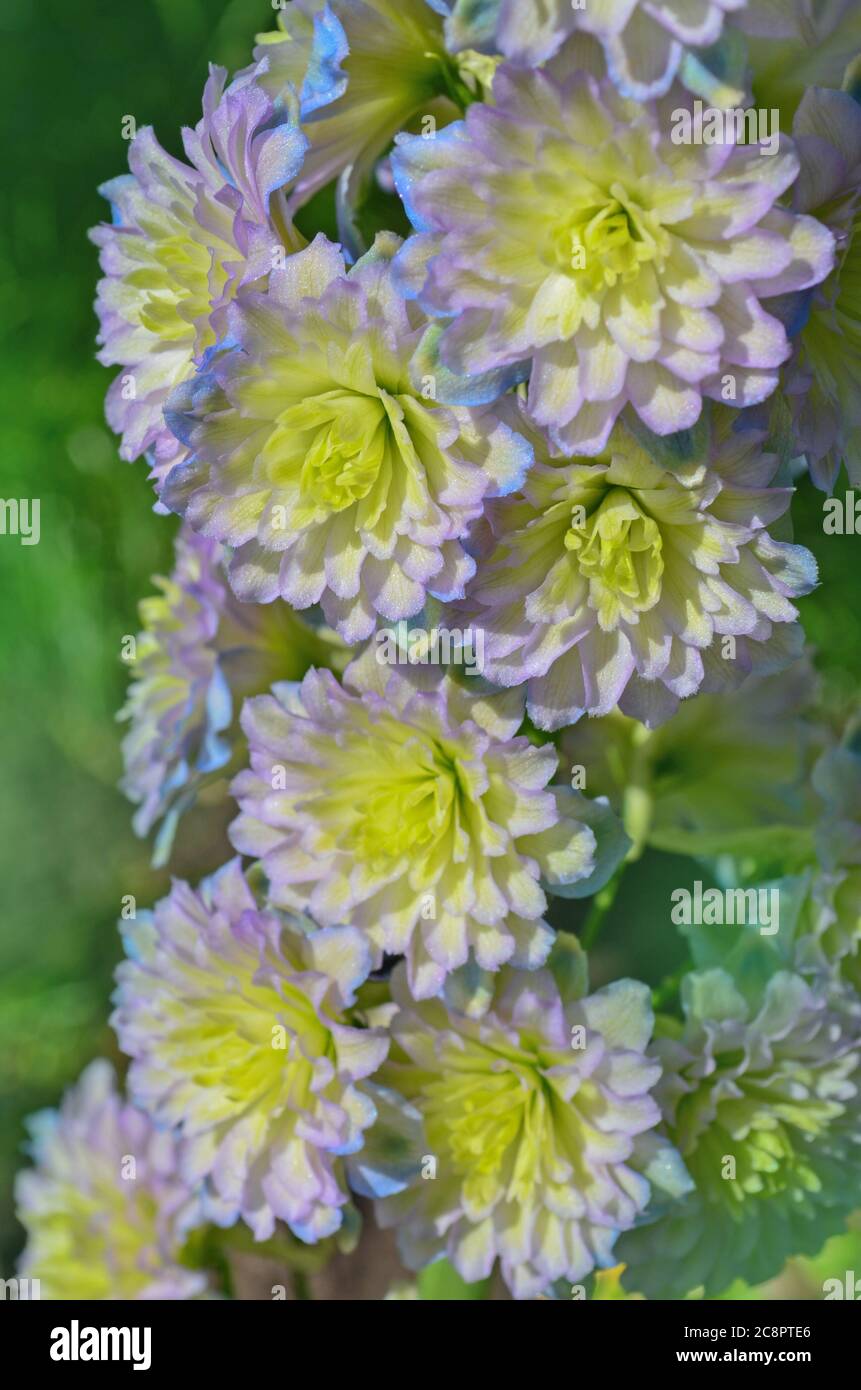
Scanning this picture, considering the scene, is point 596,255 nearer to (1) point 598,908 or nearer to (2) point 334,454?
(2) point 334,454

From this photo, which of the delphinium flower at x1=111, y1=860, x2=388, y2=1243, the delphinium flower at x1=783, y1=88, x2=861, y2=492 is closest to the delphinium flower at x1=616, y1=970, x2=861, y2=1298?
the delphinium flower at x1=111, y1=860, x2=388, y2=1243

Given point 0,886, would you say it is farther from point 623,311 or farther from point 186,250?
point 623,311

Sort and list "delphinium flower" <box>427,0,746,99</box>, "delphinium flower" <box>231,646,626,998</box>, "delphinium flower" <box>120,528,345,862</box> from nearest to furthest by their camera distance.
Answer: "delphinium flower" <box>427,0,746,99</box> → "delphinium flower" <box>231,646,626,998</box> → "delphinium flower" <box>120,528,345,862</box>

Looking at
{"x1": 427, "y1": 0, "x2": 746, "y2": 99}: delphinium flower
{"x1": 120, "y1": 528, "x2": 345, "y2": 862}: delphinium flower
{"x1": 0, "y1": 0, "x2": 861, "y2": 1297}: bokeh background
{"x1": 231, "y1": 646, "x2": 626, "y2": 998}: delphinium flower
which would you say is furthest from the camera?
{"x1": 0, "y1": 0, "x2": 861, "y2": 1297}: bokeh background

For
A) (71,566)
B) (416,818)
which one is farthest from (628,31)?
(71,566)

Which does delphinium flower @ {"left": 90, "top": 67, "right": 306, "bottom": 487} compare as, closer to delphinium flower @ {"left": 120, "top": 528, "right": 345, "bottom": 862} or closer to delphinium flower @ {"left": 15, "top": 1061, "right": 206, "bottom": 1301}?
delphinium flower @ {"left": 120, "top": 528, "right": 345, "bottom": 862}

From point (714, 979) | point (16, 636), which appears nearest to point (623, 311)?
point (714, 979)
